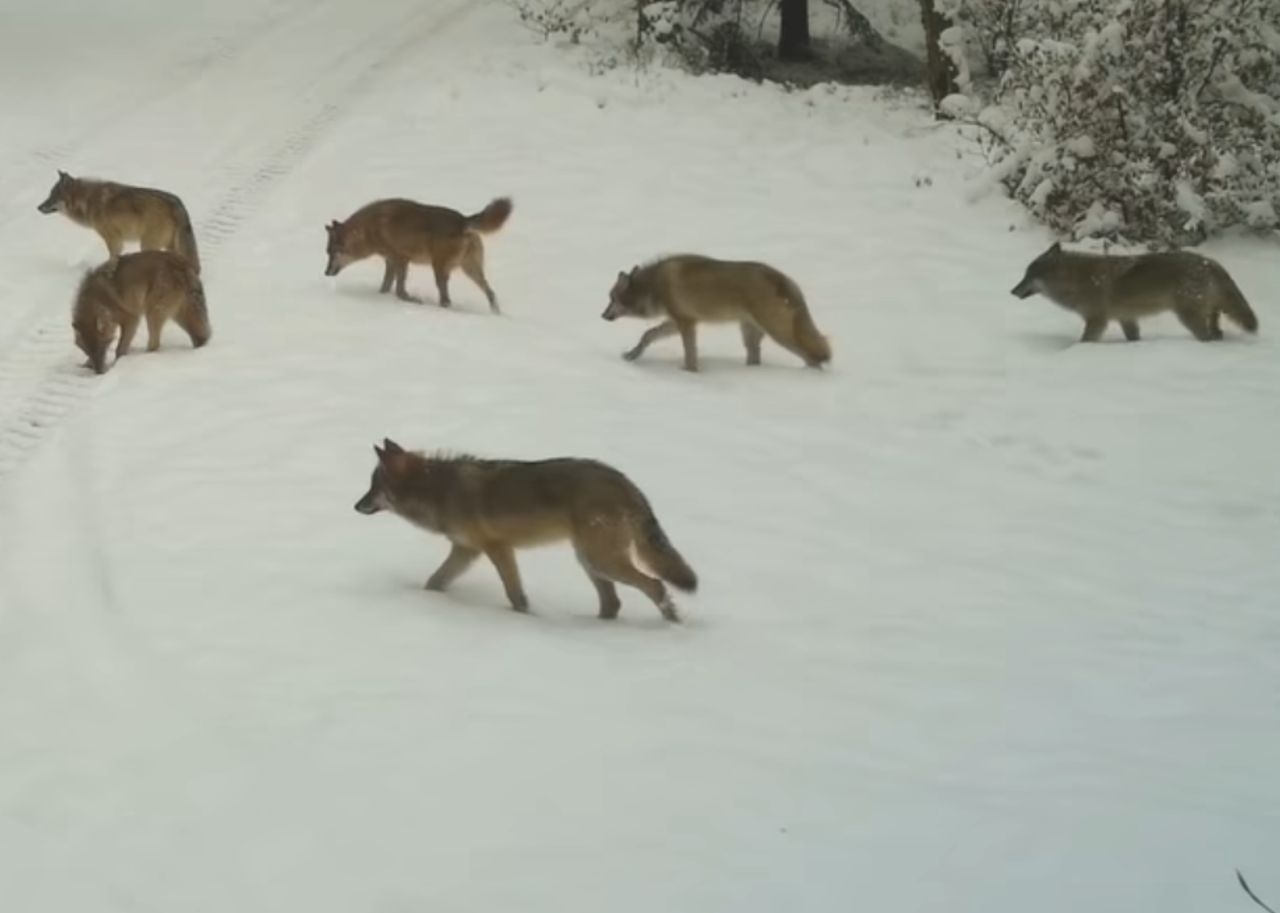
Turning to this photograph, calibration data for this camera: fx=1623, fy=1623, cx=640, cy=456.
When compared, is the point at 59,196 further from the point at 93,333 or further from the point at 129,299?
the point at 93,333

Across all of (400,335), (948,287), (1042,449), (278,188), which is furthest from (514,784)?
(278,188)

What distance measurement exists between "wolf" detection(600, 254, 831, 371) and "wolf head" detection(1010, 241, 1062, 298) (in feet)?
6.62

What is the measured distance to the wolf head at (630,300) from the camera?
11531mm

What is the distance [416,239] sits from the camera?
12227mm

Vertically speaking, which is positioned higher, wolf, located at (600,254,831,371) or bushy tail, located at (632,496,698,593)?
bushy tail, located at (632,496,698,593)

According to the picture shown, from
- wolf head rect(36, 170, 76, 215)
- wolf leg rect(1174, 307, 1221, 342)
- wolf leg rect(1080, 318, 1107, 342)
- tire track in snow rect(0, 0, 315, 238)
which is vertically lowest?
wolf leg rect(1080, 318, 1107, 342)

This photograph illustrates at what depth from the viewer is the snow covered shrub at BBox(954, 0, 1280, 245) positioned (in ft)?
47.8

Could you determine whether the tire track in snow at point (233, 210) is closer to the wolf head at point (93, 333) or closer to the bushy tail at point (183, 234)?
the wolf head at point (93, 333)

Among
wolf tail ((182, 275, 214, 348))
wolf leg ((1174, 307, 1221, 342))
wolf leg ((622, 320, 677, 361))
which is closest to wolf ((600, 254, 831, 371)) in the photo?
wolf leg ((622, 320, 677, 361))

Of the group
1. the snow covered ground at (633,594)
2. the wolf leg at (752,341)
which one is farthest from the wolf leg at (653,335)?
the wolf leg at (752,341)

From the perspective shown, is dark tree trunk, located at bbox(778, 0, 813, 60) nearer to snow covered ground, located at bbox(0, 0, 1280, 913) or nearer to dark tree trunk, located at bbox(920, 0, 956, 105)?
dark tree trunk, located at bbox(920, 0, 956, 105)

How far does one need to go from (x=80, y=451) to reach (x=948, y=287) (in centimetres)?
759

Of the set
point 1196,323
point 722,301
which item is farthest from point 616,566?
point 1196,323

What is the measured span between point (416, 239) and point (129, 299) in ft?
8.26
